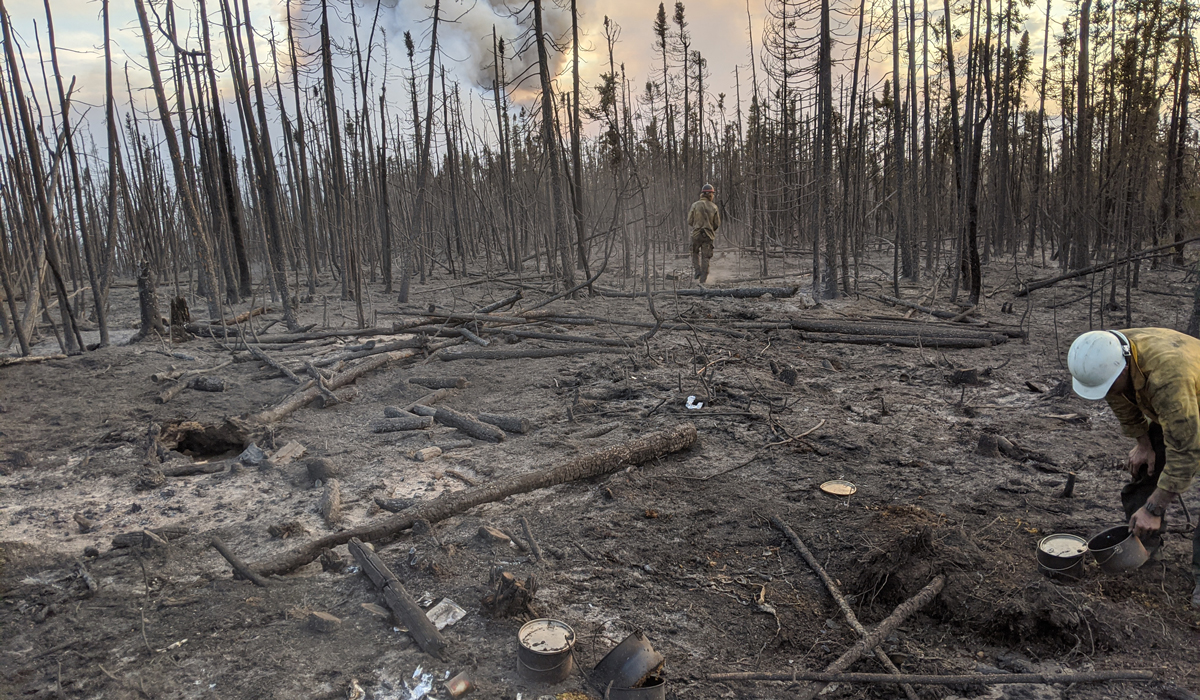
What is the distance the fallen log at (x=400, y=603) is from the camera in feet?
8.38

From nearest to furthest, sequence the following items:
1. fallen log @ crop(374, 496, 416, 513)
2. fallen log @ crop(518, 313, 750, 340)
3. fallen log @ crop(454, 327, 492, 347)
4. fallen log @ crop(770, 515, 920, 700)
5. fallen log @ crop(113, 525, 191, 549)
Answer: fallen log @ crop(770, 515, 920, 700) < fallen log @ crop(113, 525, 191, 549) < fallen log @ crop(374, 496, 416, 513) < fallen log @ crop(454, 327, 492, 347) < fallen log @ crop(518, 313, 750, 340)

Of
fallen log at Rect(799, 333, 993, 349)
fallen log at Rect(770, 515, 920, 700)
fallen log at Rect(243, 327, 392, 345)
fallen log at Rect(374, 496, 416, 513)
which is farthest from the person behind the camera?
fallen log at Rect(243, 327, 392, 345)

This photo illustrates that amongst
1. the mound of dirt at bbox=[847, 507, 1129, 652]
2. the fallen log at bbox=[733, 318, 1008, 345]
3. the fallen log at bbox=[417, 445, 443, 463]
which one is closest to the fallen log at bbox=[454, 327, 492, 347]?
the fallen log at bbox=[417, 445, 443, 463]

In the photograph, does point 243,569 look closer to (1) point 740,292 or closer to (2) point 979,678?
(2) point 979,678

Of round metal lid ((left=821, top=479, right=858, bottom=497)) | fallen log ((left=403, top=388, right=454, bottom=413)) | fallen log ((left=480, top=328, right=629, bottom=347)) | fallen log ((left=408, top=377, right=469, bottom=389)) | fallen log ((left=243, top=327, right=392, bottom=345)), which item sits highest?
fallen log ((left=243, top=327, right=392, bottom=345))

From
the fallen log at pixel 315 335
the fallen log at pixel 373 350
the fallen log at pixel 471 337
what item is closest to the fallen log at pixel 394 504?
the fallen log at pixel 373 350

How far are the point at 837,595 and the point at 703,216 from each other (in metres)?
10.2

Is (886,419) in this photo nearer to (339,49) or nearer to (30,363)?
(30,363)

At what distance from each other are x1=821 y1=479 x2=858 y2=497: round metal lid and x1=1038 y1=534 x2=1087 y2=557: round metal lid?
3.57 ft

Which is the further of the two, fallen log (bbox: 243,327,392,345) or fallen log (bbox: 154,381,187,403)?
fallen log (bbox: 243,327,392,345)

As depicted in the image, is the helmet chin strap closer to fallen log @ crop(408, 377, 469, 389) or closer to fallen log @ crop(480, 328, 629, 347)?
fallen log @ crop(480, 328, 629, 347)

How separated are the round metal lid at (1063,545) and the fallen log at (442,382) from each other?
5.15m

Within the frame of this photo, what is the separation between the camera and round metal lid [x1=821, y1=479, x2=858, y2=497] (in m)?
3.94

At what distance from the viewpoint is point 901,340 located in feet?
25.5
